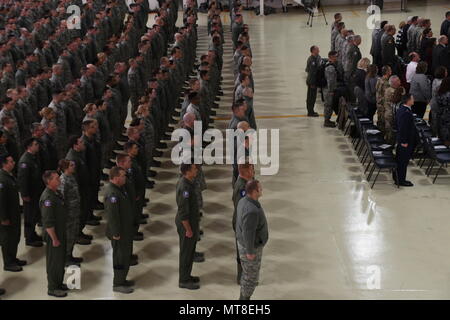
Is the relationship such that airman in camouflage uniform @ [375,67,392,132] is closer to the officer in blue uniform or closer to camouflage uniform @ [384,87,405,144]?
camouflage uniform @ [384,87,405,144]

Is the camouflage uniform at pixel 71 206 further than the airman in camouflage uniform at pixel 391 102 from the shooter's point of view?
No

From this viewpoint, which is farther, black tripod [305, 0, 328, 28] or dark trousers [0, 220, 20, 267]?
black tripod [305, 0, 328, 28]

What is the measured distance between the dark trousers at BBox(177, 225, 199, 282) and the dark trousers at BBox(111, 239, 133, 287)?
617 millimetres

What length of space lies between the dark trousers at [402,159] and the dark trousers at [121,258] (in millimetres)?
4509

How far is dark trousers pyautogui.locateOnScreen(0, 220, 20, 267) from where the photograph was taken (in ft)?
27.8

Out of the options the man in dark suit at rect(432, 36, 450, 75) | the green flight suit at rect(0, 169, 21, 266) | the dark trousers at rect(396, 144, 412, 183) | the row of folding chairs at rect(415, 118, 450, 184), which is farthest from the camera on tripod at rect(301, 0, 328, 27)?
the green flight suit at rect(0, 169, 21, 266)

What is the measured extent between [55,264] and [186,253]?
4.98 ft

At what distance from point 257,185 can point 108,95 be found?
16.2 feet

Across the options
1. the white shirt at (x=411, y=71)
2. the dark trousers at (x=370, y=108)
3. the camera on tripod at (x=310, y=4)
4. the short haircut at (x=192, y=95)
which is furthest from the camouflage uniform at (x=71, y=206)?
the camera on tripod at (x=310, y=4)

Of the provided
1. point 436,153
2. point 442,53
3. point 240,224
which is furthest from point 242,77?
point 240,224

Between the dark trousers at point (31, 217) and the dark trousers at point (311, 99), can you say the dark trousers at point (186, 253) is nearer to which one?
the dark trousers at point (31, 217)

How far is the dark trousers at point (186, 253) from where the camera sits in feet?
25.8

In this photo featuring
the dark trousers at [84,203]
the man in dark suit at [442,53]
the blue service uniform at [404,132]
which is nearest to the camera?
the dark trousers at [84,203]

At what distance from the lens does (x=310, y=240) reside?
356 inches
